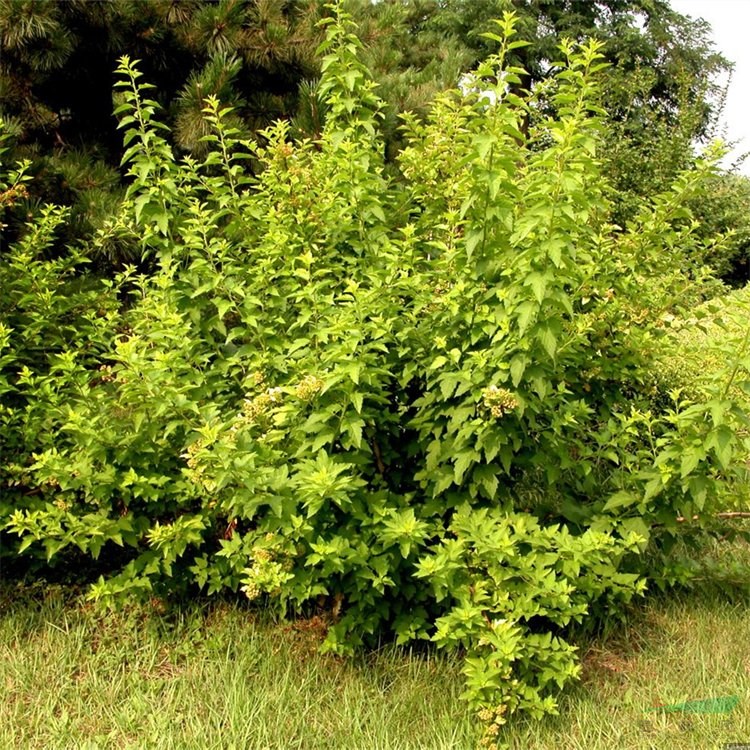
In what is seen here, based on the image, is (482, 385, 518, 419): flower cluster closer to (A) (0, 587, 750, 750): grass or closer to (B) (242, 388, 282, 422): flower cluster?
(B) (242, 388, 282, 422): flower cluster

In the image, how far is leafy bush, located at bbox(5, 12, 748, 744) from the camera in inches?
90.9

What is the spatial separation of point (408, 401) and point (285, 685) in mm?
1066

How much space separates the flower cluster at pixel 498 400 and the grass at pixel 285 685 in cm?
103

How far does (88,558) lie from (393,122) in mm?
2914

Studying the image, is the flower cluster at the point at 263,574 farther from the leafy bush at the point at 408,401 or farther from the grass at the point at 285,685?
the grass at the point at 285,685

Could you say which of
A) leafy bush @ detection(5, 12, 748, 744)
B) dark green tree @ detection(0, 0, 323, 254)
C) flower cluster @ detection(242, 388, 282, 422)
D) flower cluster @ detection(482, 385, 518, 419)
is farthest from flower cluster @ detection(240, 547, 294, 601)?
dark green tree @ detection(0, 0, 323, 254)

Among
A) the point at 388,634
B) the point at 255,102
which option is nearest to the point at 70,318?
the point at 255,102

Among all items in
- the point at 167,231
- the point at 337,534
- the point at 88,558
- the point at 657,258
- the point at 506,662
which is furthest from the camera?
the point at 88,558

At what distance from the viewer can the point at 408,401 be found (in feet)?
9.28

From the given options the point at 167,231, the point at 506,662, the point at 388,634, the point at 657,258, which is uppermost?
the point at 657,258

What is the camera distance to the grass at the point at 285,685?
242cm

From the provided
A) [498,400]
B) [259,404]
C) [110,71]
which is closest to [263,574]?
[259,404]

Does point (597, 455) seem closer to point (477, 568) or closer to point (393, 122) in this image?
point (477, 568)

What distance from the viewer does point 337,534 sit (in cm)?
251
